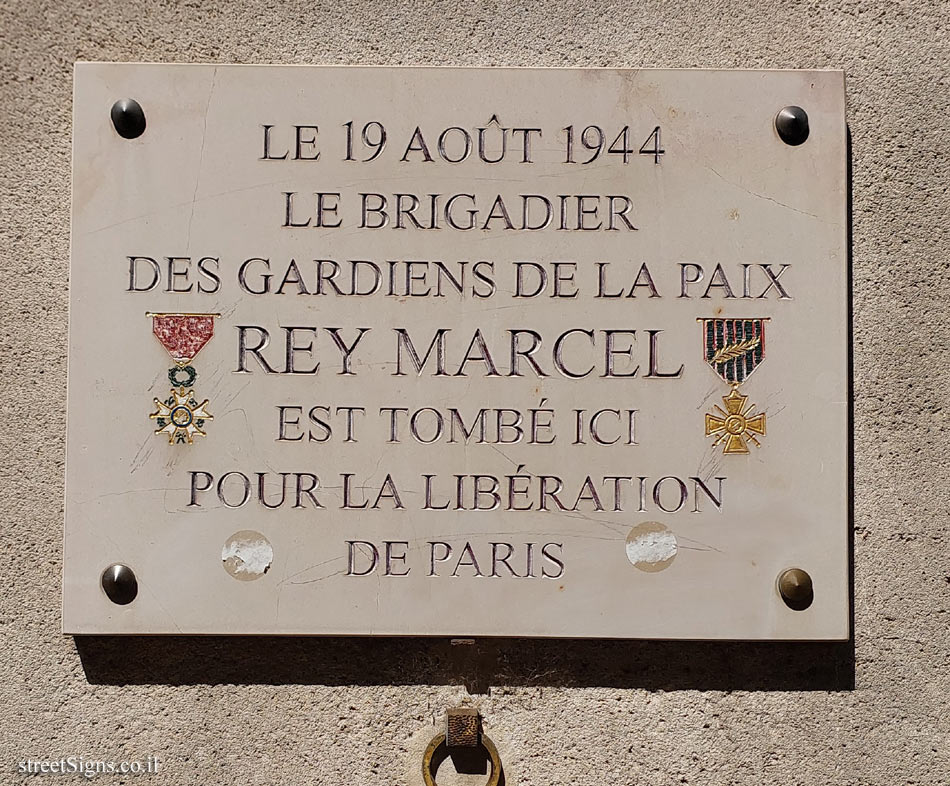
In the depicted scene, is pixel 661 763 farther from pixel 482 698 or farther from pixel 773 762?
pixel 482 698

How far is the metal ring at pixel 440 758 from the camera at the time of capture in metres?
2.88

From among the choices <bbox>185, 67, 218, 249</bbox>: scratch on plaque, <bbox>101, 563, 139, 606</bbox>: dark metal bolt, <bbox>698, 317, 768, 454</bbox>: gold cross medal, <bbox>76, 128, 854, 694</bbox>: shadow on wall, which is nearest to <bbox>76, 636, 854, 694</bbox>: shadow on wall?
<bbox>76, 128, 854, 694</bbox>: shadow on wall

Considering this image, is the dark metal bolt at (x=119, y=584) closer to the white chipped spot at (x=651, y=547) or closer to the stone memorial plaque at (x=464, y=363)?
the stone memorial plaque at (x=464, y=363)

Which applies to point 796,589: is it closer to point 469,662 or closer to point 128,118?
point 469,662

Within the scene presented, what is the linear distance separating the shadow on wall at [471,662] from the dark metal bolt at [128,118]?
1.52 metres

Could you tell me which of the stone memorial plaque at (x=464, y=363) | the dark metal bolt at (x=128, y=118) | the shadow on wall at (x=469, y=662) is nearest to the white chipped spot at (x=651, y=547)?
the stone memorial plaque at (x=464, y=363)

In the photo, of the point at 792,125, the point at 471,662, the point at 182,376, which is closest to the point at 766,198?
the point at 792,125

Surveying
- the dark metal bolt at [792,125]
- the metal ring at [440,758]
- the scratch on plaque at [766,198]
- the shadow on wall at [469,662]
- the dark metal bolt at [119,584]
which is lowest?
the metal ring at [440,758]

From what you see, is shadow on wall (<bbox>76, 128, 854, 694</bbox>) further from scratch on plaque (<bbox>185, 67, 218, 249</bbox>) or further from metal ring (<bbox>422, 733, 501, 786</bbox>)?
scratch on plaque (<bbox>185, 67, 218, 249</bbox>)

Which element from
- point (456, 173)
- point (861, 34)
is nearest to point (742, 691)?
point (456, 173)

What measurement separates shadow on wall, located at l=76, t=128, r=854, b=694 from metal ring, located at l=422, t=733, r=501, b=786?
162 millimetres

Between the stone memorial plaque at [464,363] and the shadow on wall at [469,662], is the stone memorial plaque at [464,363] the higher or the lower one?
the higher one

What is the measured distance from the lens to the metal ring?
2.88 metres

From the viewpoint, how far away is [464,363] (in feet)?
9.46
